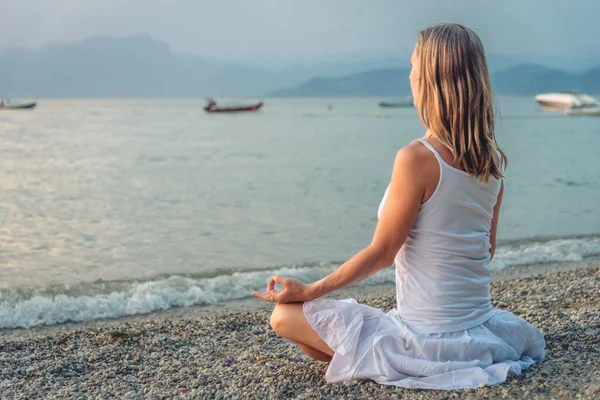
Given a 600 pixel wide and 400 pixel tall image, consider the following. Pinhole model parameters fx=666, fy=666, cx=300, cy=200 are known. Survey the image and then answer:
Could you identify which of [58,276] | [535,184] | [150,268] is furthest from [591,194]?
[58,276]

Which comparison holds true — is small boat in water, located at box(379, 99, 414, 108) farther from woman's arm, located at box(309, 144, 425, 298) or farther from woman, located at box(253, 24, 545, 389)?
woman's arm, located at box(309, 144, 425, 298)

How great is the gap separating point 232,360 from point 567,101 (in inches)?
2703

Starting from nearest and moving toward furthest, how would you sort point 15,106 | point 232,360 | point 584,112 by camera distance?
point 232,360 → point 584,112 → point 15,106

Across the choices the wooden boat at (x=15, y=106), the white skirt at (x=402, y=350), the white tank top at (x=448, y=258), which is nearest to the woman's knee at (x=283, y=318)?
the white skirt at (x=402, y=350)

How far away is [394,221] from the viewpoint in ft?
10.0

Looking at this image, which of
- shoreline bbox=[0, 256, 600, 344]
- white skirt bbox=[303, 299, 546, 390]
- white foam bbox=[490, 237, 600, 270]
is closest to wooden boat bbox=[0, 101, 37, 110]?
white foam bbox=[490, 237, 600, 270]

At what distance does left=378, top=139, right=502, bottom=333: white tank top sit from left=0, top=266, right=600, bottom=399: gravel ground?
14.6 inches

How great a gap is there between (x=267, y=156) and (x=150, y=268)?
21205 millimetres

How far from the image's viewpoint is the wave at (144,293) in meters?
7.25

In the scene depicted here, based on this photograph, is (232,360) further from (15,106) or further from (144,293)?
(15,106)

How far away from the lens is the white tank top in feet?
10.1

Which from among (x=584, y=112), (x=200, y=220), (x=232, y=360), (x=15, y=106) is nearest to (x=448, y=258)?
(x=232, y=360)

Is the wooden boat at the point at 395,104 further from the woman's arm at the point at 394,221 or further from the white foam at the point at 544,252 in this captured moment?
the woman's arm at the point at 394,221

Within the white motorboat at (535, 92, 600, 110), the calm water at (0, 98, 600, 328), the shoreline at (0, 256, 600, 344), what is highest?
the shoreline at (0, 256, 600, 344)
